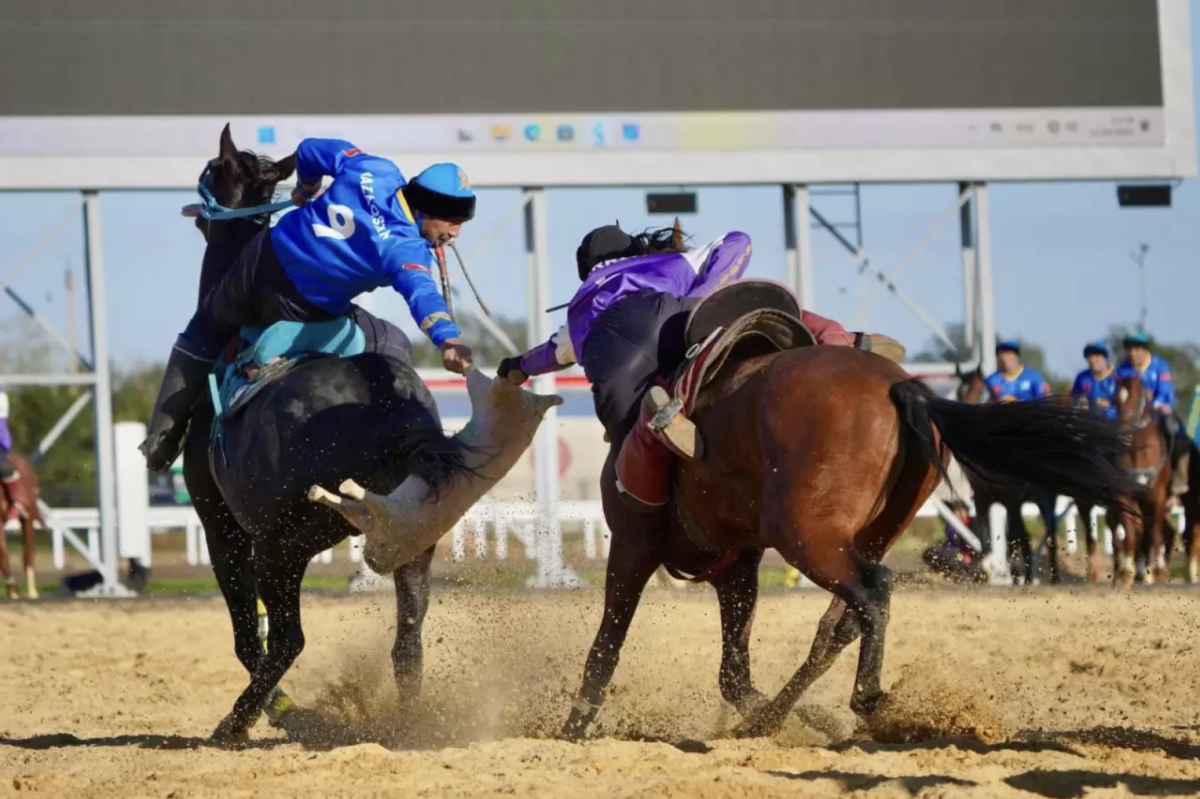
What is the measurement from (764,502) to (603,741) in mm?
858

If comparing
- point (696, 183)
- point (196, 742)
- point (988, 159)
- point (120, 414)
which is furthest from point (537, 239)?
point (120, 414)

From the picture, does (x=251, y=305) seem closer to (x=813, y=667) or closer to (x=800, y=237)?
(x=813, y=667)

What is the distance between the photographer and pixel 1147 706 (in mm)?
6191

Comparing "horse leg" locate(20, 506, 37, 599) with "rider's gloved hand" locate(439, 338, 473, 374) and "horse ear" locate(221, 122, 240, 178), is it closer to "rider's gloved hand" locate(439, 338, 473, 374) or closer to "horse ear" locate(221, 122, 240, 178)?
"horse ear" locate(221, 122, 240, 178)

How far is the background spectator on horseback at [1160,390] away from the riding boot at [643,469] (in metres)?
7.71

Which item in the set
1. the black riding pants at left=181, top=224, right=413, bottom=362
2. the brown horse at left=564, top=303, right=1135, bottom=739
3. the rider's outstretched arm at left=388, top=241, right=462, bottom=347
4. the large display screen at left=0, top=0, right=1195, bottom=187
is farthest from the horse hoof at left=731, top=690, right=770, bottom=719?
the large display screen at left=0, top=0, right=1195, bottom=187

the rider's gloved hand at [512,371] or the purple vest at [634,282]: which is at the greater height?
the purple vest at [634,282]

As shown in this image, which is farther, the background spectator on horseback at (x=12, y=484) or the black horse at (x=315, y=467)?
the background spectator on horseback at (x=12, y=484)

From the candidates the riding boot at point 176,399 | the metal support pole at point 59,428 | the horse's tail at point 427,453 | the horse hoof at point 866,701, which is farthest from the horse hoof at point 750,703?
the metal support pole at point 59,428

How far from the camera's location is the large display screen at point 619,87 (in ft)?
37.6

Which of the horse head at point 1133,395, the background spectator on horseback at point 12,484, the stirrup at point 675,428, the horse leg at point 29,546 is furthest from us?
the horse leg at point 29,546

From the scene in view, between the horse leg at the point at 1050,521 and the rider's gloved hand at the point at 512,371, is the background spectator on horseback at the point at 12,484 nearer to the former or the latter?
the horse leg at the point at 1050,521

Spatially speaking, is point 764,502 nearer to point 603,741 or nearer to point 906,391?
point 906,391

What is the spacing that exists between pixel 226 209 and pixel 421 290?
1131 mm
